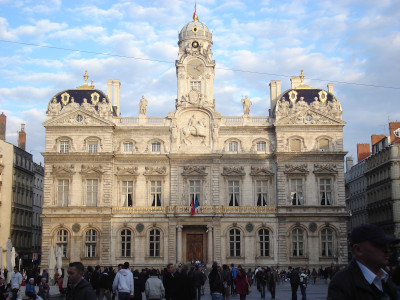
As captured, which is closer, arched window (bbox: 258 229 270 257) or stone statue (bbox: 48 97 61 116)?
arched window (bbox: 258 229 270 257)

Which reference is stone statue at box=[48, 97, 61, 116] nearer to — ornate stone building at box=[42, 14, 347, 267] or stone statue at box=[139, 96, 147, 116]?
ornate stone building at box=[42, 14, 347, 267]

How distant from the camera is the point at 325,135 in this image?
5797cm

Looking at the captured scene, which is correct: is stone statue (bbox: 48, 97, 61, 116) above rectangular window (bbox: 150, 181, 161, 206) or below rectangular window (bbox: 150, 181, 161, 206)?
above

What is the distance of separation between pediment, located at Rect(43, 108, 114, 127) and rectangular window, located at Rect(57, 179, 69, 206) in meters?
5.64

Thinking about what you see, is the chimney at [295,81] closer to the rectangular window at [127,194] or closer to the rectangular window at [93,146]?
the rectangular window at [127,194]

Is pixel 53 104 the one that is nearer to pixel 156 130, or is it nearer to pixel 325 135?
pixel 156 130

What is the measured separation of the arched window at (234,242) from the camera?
5684cm

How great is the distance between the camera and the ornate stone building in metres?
56.4

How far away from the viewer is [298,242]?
56.7 metres

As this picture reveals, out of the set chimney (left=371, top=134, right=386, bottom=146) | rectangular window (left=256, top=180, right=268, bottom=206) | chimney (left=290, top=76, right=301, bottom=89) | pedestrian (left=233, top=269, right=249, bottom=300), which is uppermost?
chimney (left=290, top=76, right=301, bottom=89)

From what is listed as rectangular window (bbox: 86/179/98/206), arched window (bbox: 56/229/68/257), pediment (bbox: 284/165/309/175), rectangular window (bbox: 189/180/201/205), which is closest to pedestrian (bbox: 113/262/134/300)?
rectangular window (bbox: 189/180/201/205)

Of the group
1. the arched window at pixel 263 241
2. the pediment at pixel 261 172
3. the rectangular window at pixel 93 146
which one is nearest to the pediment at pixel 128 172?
the rectangular window at pixel 93 146

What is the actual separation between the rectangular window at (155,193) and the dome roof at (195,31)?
15.6 metres

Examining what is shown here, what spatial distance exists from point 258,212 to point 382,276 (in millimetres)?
52039
